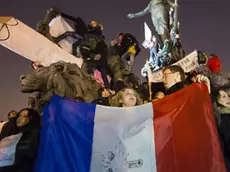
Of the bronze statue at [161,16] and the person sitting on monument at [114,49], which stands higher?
the bronze statue at [161,16]

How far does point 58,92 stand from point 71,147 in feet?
2.51

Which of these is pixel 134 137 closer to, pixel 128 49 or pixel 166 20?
pixel 128 49

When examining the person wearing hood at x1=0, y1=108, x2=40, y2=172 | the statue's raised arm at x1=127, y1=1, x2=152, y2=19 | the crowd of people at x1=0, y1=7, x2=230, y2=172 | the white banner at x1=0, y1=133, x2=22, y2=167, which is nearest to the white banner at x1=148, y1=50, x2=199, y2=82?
the crowd of people at x1=0, y1=7, x2=230, y2=172

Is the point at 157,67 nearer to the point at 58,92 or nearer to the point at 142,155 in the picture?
the point at 58,92

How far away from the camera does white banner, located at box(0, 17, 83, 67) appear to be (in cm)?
430

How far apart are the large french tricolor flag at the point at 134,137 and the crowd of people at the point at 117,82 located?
163 mm

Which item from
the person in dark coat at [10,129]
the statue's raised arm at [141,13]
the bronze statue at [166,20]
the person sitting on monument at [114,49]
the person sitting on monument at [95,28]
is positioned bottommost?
the person in dark coat at [10,129]

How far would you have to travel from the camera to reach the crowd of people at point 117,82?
3252mm

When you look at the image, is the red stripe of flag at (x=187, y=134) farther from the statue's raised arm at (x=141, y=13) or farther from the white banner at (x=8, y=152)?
the statue's raised arm at (x=141, y=13)

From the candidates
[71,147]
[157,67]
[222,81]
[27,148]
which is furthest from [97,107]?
[157,67]

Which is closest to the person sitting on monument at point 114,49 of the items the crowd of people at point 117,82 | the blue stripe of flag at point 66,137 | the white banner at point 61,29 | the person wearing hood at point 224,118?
the crowd of people at point 117,82

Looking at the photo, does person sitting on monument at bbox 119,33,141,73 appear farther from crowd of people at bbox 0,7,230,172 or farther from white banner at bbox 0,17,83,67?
white banner at bbox 0,17,83,67

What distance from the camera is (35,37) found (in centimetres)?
450

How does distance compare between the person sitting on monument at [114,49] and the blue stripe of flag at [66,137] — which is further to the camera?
the person sitting on monument at [114,49]
